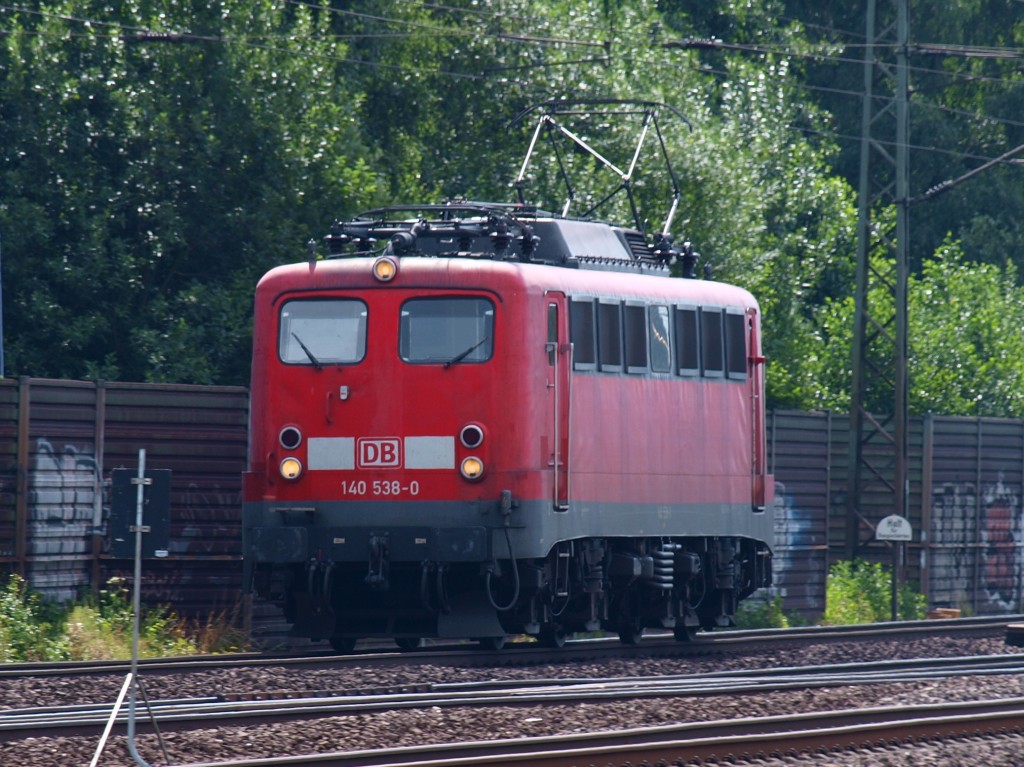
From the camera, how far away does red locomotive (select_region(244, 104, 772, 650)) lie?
15.8 meters

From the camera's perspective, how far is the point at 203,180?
83.7 feet

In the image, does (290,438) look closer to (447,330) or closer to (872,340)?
(447,330)

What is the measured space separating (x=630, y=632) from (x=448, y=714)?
691cm

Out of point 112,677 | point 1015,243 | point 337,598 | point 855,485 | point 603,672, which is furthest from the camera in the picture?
point 1015,243

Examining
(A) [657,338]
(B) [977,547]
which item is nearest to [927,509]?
(B) [977,547]

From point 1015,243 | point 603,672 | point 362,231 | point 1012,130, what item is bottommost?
point 603,672

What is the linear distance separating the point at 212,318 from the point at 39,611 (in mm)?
8127

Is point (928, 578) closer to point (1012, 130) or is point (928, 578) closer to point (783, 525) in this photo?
point (783, 525)

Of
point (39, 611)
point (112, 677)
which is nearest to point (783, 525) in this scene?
point (39, 611)

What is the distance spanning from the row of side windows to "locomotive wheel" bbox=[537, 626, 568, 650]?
2465mm

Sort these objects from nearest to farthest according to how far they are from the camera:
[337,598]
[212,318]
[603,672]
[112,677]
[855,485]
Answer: [112,677]
[603,672]
[337,598]
[212,318]
[855,485]

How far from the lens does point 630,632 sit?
18625mm

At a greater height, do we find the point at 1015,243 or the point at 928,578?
the point at 1015,243

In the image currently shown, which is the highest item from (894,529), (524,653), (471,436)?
(471,436)
